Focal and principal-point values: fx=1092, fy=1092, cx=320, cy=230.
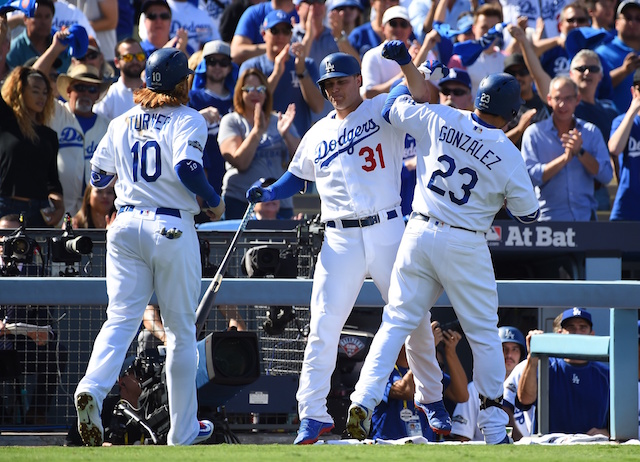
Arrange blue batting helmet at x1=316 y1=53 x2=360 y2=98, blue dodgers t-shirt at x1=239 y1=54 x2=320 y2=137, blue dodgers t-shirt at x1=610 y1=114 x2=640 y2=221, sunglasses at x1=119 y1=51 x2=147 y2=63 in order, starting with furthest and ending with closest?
blue dodgers t-shirt at x1=239 y1=54 x2=320 y2=137, sunglasses at x1=119 y1=51 x2=147 y2=63, blue dodgers t-shirt at x1=610 y1=114 x2=640 y2=221, blue batting helmet at x1=316 y1=53 x2=360 y2=98

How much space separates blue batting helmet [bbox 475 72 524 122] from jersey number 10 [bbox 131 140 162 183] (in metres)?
1.75

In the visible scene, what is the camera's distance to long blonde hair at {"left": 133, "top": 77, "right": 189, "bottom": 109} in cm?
591

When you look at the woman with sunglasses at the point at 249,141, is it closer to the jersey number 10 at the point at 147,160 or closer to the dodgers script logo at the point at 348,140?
the dodgers script logo at the point at 348,140

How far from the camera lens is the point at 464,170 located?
5715 millimetres

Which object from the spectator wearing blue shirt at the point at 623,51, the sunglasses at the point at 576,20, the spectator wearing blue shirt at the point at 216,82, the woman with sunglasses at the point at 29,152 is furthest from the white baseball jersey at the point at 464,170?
the sunglasses at the point at 576,20

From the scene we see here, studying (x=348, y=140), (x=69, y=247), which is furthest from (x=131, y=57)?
(x=348, y=140)

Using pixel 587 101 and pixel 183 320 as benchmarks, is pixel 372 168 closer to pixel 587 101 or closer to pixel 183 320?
pixel 183 320

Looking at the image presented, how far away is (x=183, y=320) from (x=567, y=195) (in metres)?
4.57

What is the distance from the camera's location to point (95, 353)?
559cm

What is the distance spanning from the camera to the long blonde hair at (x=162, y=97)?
19.4 ft

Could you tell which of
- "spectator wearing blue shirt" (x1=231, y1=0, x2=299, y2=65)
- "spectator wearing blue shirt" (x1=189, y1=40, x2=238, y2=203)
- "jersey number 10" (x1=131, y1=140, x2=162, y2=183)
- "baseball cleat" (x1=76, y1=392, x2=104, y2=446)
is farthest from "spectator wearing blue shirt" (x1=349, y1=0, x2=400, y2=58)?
"baseball cleat" (x1=76, y1=392, x2=104, y2=446)

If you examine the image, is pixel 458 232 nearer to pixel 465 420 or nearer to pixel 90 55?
pixel 465 420

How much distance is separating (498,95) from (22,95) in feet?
13.8

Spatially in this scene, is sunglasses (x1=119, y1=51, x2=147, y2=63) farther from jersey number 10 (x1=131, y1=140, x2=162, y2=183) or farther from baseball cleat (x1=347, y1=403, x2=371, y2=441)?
baseball cleat (x1=347, y1=403, x2=371, y2=441)
